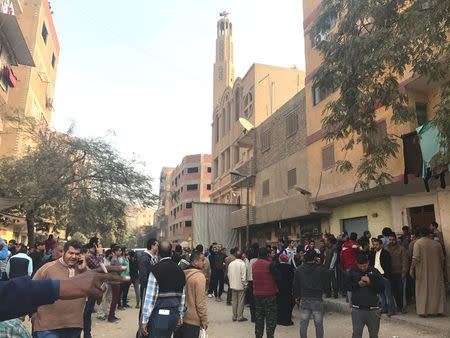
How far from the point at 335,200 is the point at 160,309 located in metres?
12.3

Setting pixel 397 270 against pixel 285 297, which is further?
pixel 285 297

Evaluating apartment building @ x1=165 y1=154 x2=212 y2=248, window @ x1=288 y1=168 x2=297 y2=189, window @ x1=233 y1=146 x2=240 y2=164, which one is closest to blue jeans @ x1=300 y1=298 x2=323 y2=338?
window @ x1=288 y1=168 x2=297 y2=189

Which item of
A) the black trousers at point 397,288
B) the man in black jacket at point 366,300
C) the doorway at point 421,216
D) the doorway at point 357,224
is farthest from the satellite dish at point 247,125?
the man in black jacket at point 366,300

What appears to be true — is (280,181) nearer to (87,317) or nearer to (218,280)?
(218,280)

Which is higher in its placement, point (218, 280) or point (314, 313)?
point (314, 313)

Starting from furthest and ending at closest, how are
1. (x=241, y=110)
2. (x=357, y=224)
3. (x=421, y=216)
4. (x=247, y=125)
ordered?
(x=241, y=110) < (x=247, y=125) < (x=357, y=224) < (x=421, y=216)

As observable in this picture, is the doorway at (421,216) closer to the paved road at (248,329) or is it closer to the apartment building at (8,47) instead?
the paved road at (248,329)

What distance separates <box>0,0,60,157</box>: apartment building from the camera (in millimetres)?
23922

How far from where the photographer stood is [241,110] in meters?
28.9

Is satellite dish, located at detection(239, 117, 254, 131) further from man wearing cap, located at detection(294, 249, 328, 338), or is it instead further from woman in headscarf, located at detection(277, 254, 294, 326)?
man wearing cap, located at detection(294, 249, 328, 338)

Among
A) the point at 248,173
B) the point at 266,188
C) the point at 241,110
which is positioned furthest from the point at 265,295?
the point at 241,110

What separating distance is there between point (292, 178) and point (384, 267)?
458 inches

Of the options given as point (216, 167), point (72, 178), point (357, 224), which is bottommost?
point (357, 224)

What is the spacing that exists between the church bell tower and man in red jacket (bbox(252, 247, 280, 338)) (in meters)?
45.1
